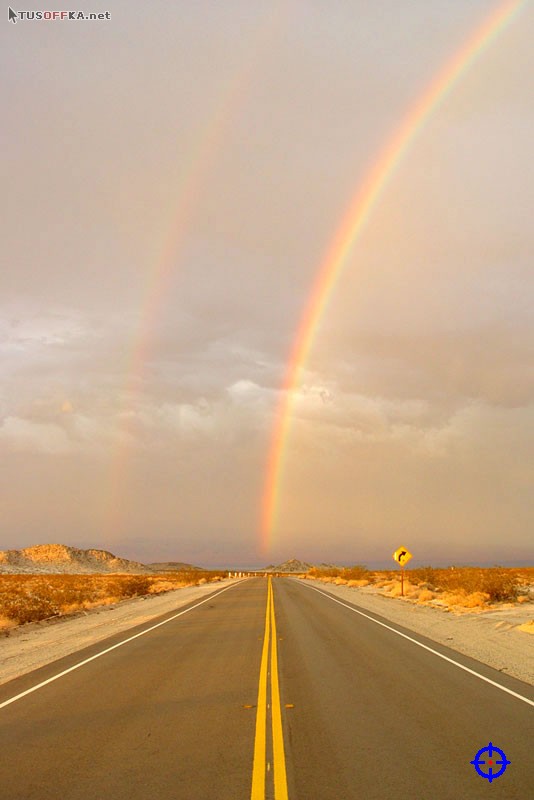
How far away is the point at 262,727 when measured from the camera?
8586 mm

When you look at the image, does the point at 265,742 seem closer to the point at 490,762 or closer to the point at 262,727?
the point at 262,727

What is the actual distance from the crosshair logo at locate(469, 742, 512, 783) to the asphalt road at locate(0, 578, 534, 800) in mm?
87

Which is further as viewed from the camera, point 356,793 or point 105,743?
point 105,743

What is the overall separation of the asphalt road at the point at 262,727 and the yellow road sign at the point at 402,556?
78.2ft

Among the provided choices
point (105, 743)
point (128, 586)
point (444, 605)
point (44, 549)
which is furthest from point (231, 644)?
point (44, 549)

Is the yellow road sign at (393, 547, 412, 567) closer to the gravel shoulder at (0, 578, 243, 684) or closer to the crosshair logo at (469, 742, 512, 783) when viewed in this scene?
the gravel shoulder at (0, 578, 243, 684)

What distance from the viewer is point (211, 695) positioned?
10.8m

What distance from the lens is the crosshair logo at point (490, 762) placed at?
669 cm

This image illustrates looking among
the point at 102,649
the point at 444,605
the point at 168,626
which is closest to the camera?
the point at 102,649

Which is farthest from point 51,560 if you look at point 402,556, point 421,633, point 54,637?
point 421,633

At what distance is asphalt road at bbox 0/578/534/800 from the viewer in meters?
6.39

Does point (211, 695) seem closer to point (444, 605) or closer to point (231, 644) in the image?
point (231, 644)

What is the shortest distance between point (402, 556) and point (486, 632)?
18237 millimetres

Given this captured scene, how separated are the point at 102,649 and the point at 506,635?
12.3 m
